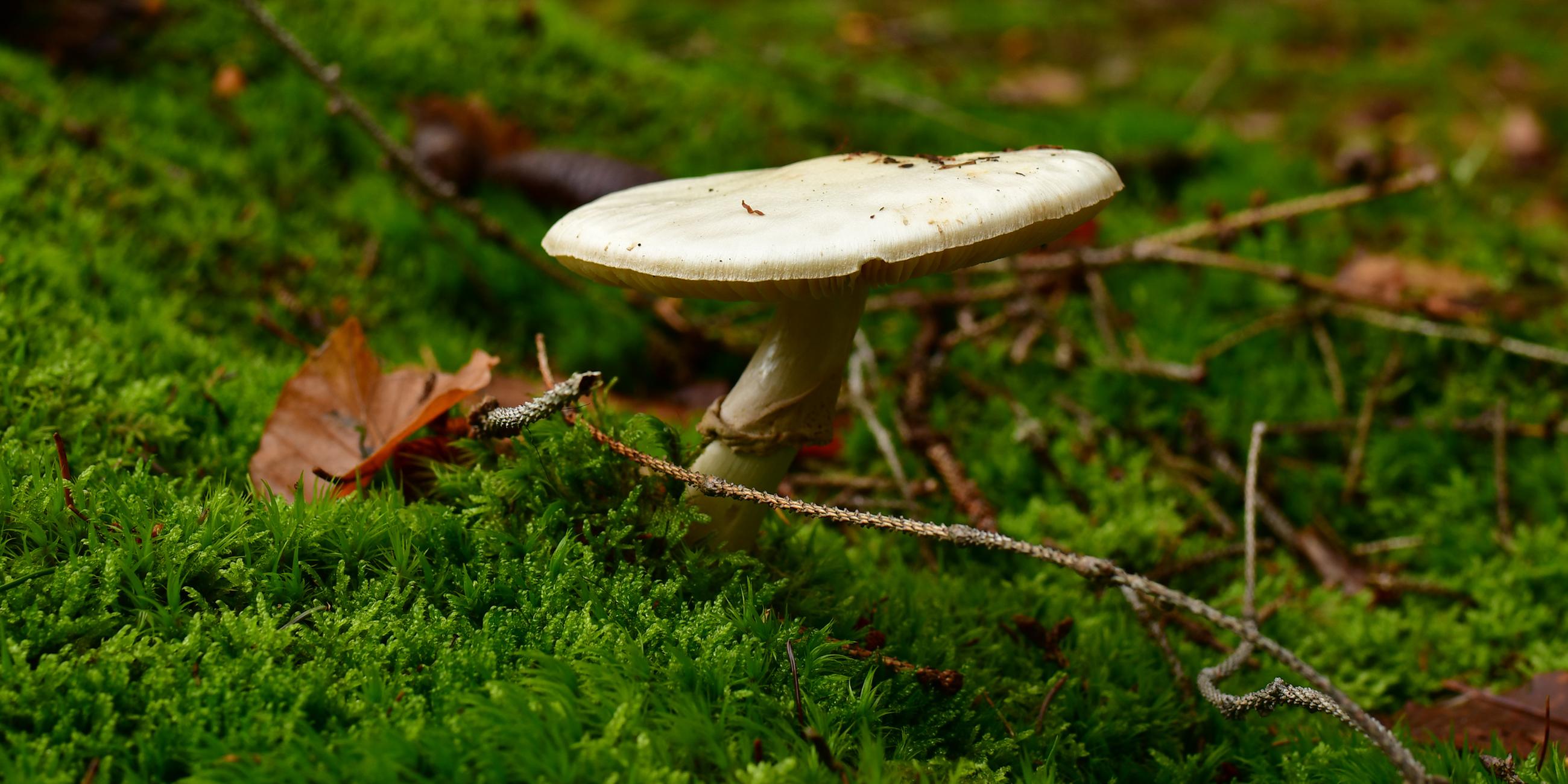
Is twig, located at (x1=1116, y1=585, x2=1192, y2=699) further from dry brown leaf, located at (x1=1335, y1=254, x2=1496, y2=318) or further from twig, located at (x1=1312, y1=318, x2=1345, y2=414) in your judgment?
dry brown leaf, located at (x1=1335, y1=254, x2=1496, y2=318)

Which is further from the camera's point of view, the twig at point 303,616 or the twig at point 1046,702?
the twig at point 1046,702

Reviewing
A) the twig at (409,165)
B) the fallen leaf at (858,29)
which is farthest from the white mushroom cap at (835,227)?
the fallen leaf at (858,29)

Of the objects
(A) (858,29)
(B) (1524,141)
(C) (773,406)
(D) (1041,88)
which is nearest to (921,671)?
(C) (773,406)

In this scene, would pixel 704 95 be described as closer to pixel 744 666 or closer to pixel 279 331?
pixel 279 331

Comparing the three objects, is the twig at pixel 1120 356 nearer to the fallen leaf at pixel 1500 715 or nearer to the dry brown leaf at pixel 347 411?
the fallen leaf at pixel 1500 715

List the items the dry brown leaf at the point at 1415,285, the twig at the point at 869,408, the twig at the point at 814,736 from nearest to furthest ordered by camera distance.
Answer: the twig at the point at 814,736 → the twig at the point at 869,408 → the dry brown leaf at the point at 1415,285

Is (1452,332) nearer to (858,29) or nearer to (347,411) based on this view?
(347,411)

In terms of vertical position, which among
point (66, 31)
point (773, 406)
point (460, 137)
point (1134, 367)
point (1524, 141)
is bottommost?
point (1524, 141)

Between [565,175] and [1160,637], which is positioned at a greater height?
[565,175]
